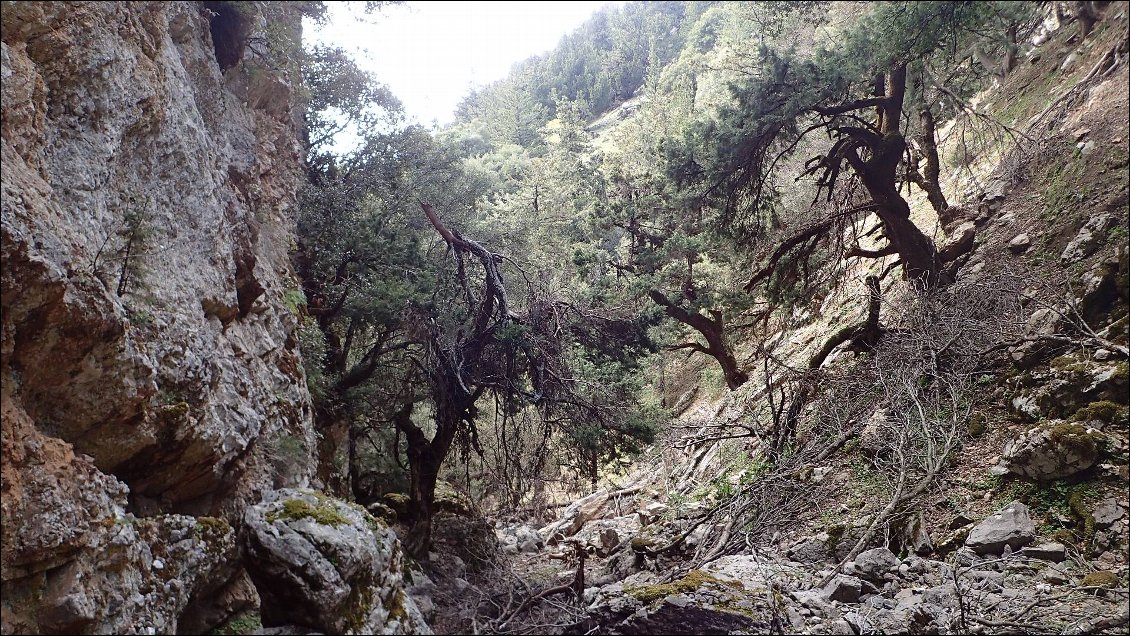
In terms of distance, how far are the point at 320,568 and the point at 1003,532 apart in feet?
18.9

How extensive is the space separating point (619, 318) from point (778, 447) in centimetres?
310

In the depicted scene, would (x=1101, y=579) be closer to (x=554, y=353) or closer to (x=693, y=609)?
(x=693, y=609)

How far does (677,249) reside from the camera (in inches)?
456

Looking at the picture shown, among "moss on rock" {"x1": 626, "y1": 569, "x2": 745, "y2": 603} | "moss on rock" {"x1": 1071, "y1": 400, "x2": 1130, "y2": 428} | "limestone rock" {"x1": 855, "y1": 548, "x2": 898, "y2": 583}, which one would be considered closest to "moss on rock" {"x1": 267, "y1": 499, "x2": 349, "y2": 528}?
"moss on rock" {"x1": 626, "y1": 569, "x2": 745, "y2": 603}

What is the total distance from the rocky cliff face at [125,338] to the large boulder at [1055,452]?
22.5 ft

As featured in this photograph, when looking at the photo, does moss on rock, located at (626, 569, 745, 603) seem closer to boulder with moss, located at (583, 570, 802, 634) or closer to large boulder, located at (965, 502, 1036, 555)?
boulder with moss, located at (583, 570, 802, 634)

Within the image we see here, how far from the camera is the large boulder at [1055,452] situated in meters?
5.81

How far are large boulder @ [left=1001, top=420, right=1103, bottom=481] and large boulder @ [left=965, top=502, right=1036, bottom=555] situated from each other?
407 millimetres

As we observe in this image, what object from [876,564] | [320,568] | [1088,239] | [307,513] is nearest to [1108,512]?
[876,564]

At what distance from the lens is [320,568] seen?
4453 millimetres

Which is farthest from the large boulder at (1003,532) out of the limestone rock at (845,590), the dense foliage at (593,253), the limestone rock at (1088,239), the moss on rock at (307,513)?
the moss on rock at (307,513)

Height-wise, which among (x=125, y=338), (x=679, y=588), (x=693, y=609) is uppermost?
(x=125, y=338)

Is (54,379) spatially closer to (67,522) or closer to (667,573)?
(67,522)

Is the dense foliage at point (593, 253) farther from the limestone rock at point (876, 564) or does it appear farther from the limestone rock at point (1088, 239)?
the limestone rock at point (876, 564)
